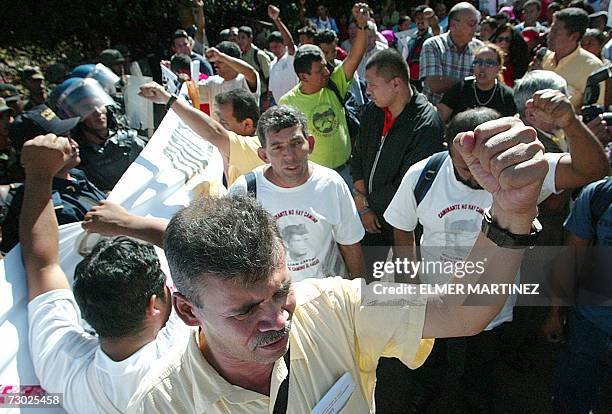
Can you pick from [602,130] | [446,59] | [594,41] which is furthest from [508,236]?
[594,41]

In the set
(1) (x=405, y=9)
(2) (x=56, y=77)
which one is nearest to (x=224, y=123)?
(2) (x=56, y=77)

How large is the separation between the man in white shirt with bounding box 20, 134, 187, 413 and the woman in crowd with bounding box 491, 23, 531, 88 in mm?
6093

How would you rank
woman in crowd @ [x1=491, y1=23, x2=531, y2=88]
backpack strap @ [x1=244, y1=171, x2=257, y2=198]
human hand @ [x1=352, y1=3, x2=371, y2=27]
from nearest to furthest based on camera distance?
backpack strap @ [x1=244, y1=171, x2=257, y2=198], human hand @ [x1=352, y1=3, x2=371, y2=27], woman in crowd @ [x1=491, y1=23, x2=531, y2=88]

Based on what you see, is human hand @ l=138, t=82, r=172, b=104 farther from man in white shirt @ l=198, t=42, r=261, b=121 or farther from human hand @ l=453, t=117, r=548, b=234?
human hand @ l=453, t=117, r=548, b=234

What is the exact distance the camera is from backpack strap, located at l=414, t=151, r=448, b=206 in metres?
2.72

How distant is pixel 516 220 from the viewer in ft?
4.35

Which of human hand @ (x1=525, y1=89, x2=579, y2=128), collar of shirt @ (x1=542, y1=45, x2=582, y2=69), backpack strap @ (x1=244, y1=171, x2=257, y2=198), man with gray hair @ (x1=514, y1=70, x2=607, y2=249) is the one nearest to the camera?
human hand @ (x1=525, y1=89, x2=579, y2=128)

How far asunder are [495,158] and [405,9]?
14.9m

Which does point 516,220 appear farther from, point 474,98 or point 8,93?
point 8,93

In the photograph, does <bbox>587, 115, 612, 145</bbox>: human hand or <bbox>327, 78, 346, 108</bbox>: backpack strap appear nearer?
<bbox>587, 115, 612, 145</bbox>: human hand

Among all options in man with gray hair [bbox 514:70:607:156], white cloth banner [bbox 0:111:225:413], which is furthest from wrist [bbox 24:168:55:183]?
man with gray hair [bbox 514:70:607:156]

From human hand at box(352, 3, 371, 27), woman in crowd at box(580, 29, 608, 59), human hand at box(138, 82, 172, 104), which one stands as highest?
human hand at box(352, 3, 371, 27)

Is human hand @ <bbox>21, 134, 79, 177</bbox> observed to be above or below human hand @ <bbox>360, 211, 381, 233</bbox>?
above

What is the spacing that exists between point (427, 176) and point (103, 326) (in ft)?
5.50
